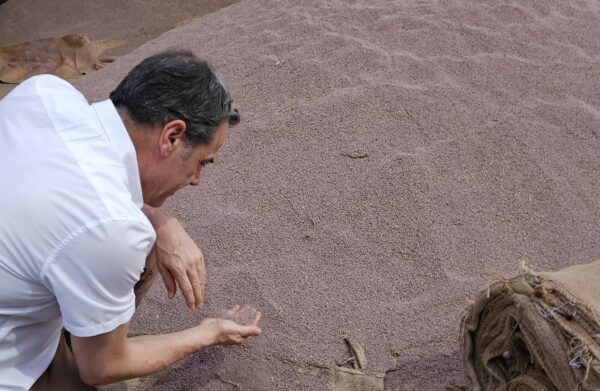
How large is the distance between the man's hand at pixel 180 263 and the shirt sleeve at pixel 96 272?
487mm

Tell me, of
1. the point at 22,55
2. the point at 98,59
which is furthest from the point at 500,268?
the point at 22,55

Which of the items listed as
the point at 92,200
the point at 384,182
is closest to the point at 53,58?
the point at 384,182

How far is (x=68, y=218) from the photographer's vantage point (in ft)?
5.06

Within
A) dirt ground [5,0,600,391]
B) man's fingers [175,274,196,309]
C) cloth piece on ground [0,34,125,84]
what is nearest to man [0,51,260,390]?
man's fingers [175,274,196,309]

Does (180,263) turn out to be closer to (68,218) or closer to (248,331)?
(248,331)

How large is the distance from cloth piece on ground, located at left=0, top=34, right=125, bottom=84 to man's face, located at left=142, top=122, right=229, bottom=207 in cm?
379

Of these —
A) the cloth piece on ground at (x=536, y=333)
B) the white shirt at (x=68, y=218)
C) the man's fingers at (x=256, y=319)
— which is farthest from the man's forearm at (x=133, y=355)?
the cloth piece on ground at (x=536, y=333)

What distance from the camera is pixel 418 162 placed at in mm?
3119

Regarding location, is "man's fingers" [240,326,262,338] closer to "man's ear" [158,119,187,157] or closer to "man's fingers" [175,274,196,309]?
"man's fingers" [175,274,196,309]

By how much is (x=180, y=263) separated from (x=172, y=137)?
0.51 metres

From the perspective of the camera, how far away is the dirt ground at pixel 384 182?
2.45m

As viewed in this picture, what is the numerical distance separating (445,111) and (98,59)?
3.14m

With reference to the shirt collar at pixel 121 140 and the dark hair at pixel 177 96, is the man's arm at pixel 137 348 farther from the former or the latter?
the dark hair at pixel 177 96

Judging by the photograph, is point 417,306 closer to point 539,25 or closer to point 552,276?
point 552,276
